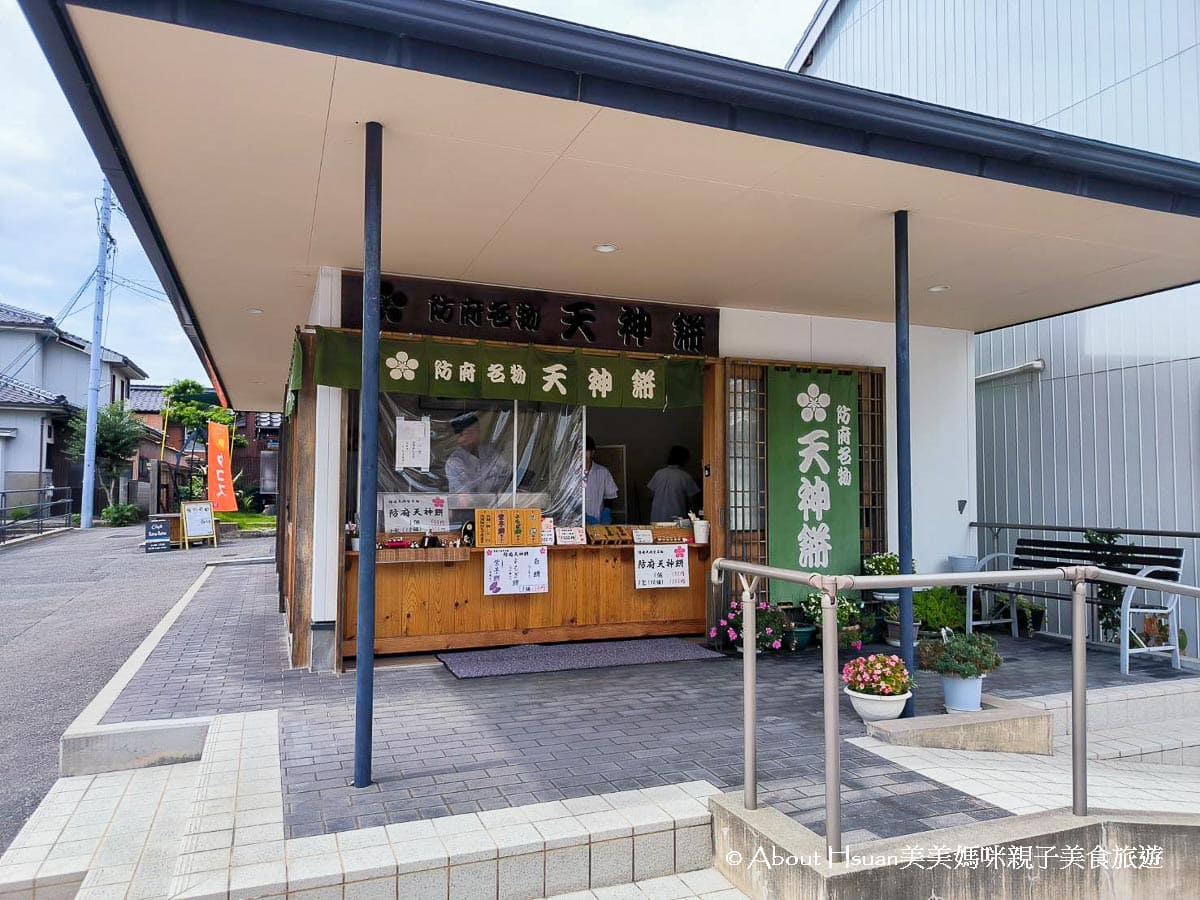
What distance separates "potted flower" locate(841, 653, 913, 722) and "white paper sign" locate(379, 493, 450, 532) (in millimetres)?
3714

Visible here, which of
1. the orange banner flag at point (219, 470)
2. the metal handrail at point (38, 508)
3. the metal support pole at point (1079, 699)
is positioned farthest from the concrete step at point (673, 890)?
the metal handrail at point (38, 508)

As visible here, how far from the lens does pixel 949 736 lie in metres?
4.81

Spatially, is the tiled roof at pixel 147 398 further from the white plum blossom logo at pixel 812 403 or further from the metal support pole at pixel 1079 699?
the metal support pole at pixel 1079 699

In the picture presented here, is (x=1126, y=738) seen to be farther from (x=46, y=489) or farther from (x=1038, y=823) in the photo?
(x=46, y=489)

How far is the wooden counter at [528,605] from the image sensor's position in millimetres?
6672

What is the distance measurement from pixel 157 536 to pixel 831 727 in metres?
18.9

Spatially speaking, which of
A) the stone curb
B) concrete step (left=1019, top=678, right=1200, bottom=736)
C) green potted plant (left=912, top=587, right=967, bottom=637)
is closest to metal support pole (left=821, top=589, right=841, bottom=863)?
concrete step (left=1019, top=678, right=1200, bottom=736)

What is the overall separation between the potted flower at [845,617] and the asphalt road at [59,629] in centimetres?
565

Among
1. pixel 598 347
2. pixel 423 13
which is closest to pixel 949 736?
pixel 598 347

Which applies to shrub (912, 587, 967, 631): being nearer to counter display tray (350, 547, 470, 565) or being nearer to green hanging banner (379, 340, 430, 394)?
counter display tray (350, 547, 470, 565)

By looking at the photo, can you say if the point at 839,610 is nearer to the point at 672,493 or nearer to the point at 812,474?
the point at 812,474

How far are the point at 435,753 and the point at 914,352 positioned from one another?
6179mm

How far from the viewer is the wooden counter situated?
6672mm

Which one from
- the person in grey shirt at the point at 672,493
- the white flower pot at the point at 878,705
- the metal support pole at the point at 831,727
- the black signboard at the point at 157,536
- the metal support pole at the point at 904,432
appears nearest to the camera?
the metal support pole at the point at 831,727
